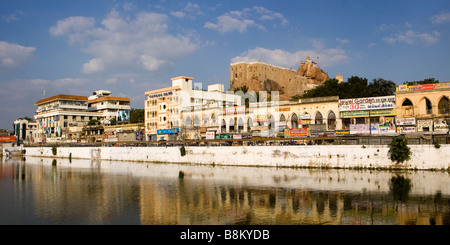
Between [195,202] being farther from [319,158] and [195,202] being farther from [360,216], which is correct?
[319,158]

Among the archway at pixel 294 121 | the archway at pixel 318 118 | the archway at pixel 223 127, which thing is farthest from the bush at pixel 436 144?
the archway at pixel 223 127

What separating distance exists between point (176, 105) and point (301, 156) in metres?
42.6

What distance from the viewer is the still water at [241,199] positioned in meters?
23.7

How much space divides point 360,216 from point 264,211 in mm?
6277

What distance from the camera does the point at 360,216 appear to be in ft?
77.6

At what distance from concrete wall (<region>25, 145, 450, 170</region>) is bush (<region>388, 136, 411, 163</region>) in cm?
56

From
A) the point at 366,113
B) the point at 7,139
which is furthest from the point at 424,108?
the point at 7,139

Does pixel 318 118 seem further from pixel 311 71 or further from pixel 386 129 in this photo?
pixel 311 71

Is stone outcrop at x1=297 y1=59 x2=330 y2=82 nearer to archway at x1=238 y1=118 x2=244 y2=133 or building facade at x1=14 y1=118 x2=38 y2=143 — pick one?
archway at x1=238 y1=118 x2=244 y2=133

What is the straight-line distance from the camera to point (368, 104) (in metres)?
56.0

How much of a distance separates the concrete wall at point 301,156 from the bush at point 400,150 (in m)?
0.56

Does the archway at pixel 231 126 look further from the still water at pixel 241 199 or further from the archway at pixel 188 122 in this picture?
the still water at pixel 241 199

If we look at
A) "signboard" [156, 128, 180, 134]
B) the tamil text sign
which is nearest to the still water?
the tamil text sign
